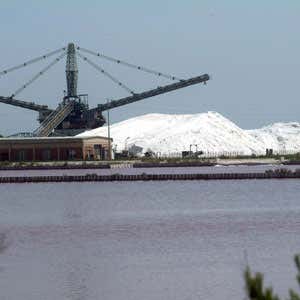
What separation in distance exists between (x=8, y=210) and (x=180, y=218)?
401 inches

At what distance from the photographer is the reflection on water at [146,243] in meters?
23.6

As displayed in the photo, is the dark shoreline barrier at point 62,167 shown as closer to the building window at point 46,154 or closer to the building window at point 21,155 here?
the building window at point 46,154

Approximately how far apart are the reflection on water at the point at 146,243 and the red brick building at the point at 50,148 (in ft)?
128

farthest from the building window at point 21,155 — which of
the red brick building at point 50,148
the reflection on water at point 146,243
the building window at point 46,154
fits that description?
the reflection on water at point 146,243

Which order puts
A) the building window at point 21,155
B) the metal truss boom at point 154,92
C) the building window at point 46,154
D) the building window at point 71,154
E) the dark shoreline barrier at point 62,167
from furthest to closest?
the metal truss boom at point 154,92
the building window at point 21,155
the building window at point 46,154
the building window at point 71,154
the dark shoreline barrier at point 62,167

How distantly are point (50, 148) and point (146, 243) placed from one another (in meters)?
66.5

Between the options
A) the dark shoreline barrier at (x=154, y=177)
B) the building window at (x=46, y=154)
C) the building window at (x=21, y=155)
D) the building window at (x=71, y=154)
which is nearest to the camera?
the dark shoreline barrier at (x=154, y=177)

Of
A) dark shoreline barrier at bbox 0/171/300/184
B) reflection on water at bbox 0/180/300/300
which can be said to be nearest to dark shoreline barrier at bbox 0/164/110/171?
dark shoreline barrier at bbox 0/171/300/184

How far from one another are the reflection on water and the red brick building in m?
39.1

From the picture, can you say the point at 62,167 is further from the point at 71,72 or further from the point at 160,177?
the point at 71,72

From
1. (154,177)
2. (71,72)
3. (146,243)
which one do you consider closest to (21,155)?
(71,72)

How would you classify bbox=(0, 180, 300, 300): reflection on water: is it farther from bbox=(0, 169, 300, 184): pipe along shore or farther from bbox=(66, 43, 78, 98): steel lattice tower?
bbox=(66, 43, 78, 98): steel lattice tower

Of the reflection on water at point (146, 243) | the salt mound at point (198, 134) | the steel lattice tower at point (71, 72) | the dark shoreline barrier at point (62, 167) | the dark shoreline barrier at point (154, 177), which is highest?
the steel lattice tower at point (71, 72)

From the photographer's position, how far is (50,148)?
97.8 m
